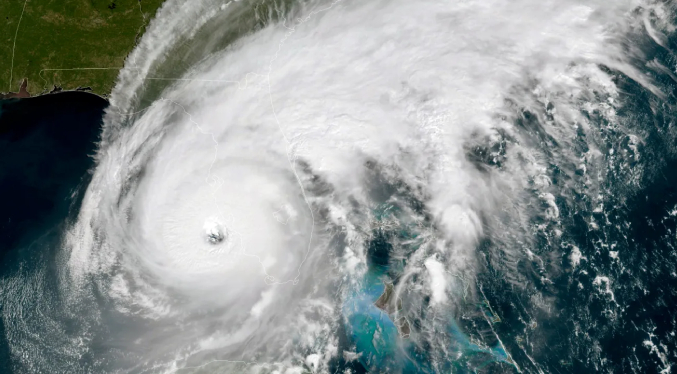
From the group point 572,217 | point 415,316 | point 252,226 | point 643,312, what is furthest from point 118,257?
point 643,312

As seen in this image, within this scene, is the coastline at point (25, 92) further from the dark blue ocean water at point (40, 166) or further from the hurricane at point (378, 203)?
the hurricane at point (378, 203)

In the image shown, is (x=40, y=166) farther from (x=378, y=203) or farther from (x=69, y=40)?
(x=378, y=203)

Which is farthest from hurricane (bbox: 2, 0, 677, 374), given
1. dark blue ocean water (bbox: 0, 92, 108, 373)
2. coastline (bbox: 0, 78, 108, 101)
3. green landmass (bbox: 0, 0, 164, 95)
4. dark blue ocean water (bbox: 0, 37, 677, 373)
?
green landmass (bbox: 0, 0, 164, 95)

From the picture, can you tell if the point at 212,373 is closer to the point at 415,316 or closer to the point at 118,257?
the point at 118,257

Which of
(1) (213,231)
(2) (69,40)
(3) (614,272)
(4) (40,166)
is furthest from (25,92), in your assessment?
(3) (614,272)

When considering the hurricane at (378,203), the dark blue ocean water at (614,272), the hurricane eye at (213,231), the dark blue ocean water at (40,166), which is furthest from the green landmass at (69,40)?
the dark blue ocean water at (614,272)
